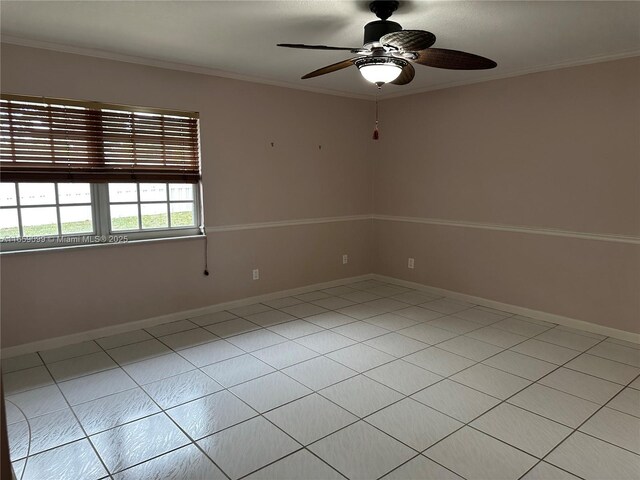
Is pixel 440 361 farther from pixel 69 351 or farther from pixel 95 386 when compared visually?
pixel 69 351

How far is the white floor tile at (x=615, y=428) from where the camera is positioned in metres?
2.22

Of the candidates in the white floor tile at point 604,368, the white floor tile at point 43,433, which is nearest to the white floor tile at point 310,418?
the white floor tile at point 43,433

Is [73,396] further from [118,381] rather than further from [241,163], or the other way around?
[241,163]

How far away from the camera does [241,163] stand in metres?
4.29

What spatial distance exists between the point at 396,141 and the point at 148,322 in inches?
130

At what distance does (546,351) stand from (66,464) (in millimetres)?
3177

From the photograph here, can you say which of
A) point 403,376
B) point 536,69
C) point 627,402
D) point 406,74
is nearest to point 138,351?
point 403,376

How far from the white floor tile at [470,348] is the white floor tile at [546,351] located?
19 cm

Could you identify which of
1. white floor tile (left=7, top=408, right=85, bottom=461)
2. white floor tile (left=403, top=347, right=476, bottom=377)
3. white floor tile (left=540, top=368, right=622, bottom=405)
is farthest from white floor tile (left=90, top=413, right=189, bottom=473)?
white floor tile (left=540, top=368, right=622, bottom=405)

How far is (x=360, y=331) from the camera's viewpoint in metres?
3.79

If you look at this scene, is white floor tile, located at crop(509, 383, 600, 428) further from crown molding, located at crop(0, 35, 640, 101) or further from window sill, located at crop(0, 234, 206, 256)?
window sill, located at crop(0, 234, 206, 256)

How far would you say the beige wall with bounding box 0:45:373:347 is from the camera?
3281 mm

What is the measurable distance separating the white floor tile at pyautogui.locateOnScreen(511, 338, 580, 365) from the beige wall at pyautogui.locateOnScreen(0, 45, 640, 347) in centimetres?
62

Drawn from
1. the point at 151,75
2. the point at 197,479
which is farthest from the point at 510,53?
the point at 197,479
